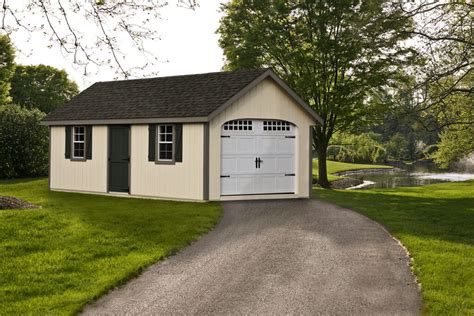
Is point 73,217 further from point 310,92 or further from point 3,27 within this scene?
point 310,92

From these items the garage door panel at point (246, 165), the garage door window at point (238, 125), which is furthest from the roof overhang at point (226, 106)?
the garage door panel at point (246, 165)

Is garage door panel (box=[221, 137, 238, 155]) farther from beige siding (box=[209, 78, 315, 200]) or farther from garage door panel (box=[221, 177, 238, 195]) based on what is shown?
garage door panel (box=[221, 177, 238, 195])

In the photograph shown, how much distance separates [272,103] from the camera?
18.4 metres

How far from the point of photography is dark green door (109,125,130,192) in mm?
19453

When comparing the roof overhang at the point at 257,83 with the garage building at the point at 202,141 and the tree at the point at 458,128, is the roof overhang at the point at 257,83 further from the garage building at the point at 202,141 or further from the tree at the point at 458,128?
the tree at the point at 458,128

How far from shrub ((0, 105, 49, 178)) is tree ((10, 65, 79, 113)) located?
29.5m

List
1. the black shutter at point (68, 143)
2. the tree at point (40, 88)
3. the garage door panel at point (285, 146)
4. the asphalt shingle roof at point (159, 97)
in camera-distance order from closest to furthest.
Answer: the asphalt shingle roof at point (159, 97)
the garage door panel at point (285, 146)
the black shutter at point (68, 143)
the tree at point (40, 88)

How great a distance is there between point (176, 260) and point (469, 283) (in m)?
4.88

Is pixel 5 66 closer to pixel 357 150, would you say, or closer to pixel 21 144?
pixel 21 144

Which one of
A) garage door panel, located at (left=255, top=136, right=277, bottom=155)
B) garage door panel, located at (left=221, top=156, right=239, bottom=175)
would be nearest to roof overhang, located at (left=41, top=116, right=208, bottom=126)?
garage door panel, located at (left=221, top=156, right=239, bottom=175)

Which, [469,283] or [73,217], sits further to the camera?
[73,217]

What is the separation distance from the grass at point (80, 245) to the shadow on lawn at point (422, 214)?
15.3 ft

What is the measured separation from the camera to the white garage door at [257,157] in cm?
1791

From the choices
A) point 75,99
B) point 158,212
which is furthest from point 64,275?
point 75,99
